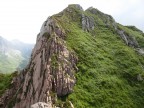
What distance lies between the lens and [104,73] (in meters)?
69.9

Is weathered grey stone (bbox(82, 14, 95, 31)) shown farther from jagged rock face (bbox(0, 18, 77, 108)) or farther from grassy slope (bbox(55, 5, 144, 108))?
jagged rock face (bbox(0, 18, 77, 108))

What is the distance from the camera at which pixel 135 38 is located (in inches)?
4171

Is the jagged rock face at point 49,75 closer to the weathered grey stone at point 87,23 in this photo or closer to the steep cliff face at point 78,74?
the steep cliff face at point 78,74

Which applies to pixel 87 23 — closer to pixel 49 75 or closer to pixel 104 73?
pixel 104 73

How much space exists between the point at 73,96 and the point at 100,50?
88.1ft

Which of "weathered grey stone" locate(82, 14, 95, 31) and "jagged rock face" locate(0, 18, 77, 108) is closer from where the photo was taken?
"jagged rock face" locate(0, 18, 77, 108)

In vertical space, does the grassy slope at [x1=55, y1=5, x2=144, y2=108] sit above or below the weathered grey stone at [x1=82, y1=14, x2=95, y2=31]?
below

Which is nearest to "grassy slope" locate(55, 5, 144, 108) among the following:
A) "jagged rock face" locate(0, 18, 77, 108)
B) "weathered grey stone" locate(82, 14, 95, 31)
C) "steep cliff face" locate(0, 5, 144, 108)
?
"steep cliff face" locate(0, 5, 144, 108)

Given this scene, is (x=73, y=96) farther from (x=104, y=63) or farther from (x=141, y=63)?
(x=141, y=63)

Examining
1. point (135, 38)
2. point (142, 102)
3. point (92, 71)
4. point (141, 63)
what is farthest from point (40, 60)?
point (135, 38)

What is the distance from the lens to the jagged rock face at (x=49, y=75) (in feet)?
188

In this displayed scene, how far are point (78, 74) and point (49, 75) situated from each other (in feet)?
31.8

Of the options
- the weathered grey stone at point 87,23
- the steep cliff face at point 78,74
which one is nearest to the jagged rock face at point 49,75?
the steep cliff face at point 78,74

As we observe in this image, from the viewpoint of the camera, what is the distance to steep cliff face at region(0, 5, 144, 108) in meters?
58.3
